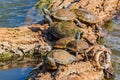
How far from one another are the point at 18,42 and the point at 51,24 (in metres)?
0.98

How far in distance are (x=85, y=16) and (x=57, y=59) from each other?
2.96m

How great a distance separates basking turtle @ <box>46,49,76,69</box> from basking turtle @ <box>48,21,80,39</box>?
5.93 feet

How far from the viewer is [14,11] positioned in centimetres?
1299

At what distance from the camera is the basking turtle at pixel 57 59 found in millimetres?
6664

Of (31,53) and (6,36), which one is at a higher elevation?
(6,36)

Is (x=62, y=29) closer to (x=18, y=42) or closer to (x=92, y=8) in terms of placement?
(x=18, y=42)

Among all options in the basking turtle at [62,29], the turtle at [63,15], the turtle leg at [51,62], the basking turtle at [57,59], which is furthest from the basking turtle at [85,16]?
the turtle leg at [51,62]

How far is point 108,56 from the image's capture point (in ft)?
23.3

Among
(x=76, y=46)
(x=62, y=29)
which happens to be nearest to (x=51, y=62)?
(x=76, y=46)

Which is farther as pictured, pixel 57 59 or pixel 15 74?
pixel 15 74

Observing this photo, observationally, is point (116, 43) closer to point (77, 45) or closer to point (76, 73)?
point (77, 45)

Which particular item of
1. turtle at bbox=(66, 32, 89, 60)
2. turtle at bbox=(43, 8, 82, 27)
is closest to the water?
turtle at bbox=(43, 8, 82, 27)

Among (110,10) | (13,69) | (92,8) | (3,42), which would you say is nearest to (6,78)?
(13,69)

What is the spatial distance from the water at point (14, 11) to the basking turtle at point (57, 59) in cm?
490
